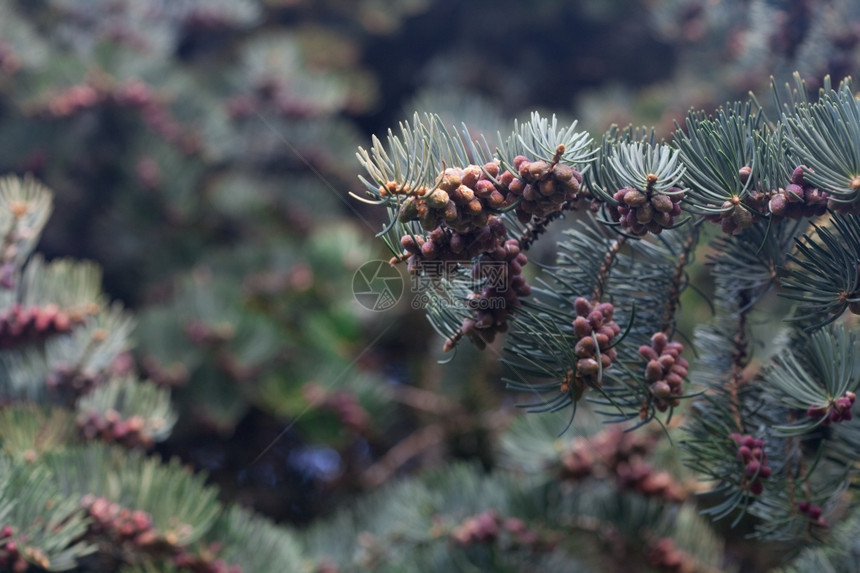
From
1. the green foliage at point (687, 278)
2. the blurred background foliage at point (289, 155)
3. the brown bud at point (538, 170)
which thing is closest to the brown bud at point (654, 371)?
the green foliage at point (687, 278)

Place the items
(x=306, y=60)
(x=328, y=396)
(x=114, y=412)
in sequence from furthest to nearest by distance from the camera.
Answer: (x=306, y=60) < (x=328, y=396) < (x=114, y=412)

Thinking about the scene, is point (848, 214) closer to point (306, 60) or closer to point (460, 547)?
point (460, 547)

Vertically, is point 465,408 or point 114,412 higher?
point 465,408

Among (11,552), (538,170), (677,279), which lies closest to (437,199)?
(538,170)

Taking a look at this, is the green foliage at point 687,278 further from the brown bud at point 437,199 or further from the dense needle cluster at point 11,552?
the dense needle cluster at point 11,552

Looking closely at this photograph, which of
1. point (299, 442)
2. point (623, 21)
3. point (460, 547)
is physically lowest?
point (299, 442)

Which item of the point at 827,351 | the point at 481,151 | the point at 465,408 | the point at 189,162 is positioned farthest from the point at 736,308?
the point at 189,162

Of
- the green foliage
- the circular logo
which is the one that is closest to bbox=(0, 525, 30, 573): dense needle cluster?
the green foliage
